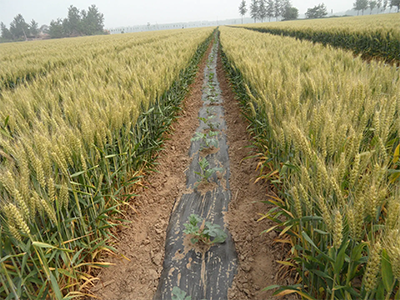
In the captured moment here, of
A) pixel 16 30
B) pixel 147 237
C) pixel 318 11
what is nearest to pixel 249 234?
pixel 147 237

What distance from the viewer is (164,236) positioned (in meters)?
2.37

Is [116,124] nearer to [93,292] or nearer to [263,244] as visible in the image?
[93,292]

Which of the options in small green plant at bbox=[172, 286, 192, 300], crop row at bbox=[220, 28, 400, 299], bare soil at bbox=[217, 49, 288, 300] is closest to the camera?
crop row at bbox=[220, 28, 400, 299]

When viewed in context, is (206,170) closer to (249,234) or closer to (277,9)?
(249,234)

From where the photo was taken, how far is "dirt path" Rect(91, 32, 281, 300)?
185cm

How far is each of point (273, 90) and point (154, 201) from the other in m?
2.08

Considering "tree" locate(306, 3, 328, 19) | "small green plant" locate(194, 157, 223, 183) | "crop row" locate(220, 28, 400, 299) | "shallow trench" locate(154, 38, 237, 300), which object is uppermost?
"tree" locate(306, 3, 328, 19)

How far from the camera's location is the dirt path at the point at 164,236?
1.85 metres

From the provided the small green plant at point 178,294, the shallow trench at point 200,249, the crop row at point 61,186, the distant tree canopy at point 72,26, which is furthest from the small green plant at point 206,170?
the distant tree canopy at point 72,26

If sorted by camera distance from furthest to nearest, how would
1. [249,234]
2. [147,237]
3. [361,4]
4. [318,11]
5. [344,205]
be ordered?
[361,4]
[318,11]
[147,237]
[249,234]
[344,205]

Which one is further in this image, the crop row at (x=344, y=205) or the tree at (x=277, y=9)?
the tree at (x=277, y=9)

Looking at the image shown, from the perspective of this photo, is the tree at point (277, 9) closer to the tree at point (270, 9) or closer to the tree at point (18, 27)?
the tree at point (270, 9)

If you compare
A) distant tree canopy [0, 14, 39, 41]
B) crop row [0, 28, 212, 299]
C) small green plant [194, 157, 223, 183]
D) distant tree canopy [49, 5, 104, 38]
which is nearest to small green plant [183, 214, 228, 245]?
crop row [0, 28, 212, 299]

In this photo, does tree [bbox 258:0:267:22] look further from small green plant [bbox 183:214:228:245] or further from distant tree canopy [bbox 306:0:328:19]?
small green plant [bbox 183:214:228:245]
